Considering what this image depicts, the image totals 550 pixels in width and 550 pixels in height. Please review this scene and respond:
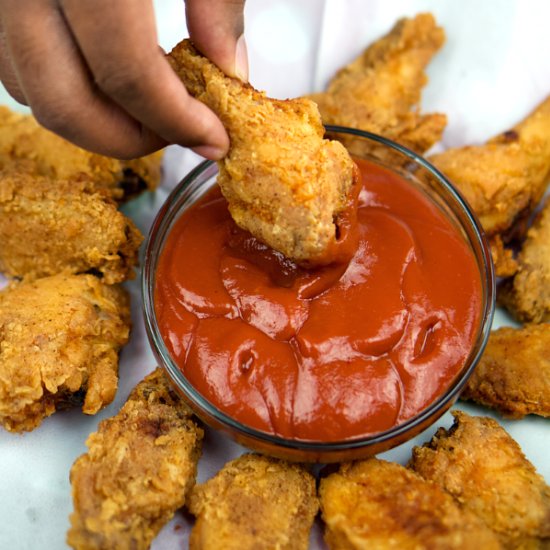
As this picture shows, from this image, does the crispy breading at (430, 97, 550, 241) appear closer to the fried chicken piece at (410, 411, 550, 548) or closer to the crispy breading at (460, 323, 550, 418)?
the crispy breading at (460, 323, 550, 418)

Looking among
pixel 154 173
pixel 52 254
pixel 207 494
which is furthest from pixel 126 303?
pixel 207 494

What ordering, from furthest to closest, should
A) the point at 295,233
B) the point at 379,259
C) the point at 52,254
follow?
the point at 52,254 < the point at 379,259 < the point at 295,233

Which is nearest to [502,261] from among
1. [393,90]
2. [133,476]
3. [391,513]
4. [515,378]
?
[515,378]

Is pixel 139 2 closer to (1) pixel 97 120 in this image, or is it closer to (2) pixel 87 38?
(2) pixel 87 38

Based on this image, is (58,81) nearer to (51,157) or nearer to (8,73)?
(8,73)

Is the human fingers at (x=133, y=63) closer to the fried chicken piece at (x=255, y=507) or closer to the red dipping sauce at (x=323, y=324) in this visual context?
the red dipping sauce at (x=323, y=324)

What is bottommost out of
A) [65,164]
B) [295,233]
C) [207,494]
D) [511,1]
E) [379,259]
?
[207,494]
